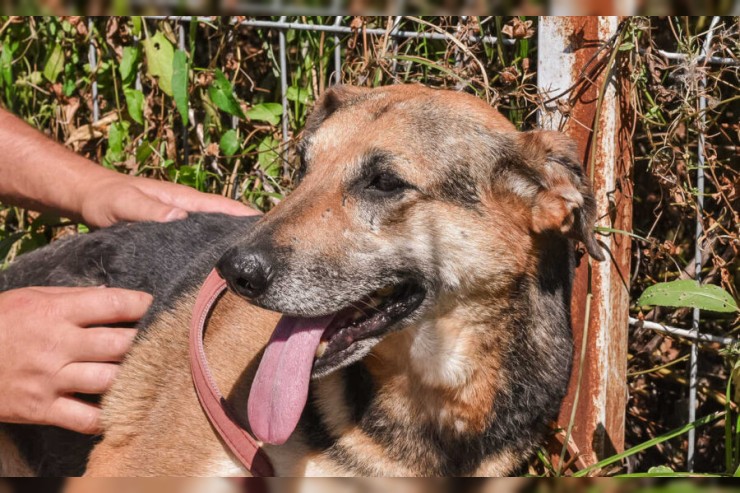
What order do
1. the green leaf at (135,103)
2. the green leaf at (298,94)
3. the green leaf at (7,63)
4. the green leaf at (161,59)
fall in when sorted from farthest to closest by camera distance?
the green leaf at (7,63), the green leaf at (135,103), the green leaf at (161,59), the green leaf at (298,94)

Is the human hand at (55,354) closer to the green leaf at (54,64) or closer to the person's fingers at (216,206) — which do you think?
the person's fingers at (216,206)

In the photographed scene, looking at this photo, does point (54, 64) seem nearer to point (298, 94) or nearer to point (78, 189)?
point (298, 94)

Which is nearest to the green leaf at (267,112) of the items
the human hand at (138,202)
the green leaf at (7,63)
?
the human hand at (138,202)

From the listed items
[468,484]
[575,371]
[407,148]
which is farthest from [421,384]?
[468,484]

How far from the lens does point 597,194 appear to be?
346 cm

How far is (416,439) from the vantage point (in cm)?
269

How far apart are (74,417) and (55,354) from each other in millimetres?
248

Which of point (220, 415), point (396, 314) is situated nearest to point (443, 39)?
point (396, 314)

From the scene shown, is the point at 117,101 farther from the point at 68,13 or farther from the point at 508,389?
the point at 68,13

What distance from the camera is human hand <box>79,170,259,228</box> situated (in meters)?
3.61

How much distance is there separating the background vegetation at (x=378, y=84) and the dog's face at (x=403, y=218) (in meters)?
0.85

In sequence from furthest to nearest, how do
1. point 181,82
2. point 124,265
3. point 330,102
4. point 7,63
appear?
point 7,63 < point 181,82 < point 124,265 < point 330,102

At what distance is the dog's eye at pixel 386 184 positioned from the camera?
2688mm

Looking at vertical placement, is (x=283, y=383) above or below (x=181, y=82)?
below
